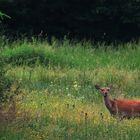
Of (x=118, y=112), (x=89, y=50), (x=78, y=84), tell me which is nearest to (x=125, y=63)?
(x=89, y=50)

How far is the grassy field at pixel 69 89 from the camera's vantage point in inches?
452

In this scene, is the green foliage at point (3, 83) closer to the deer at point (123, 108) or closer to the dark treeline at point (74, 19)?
the deer at point (123, 108)

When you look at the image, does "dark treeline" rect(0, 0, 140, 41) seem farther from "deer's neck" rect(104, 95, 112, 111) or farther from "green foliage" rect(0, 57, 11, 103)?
"green foliage" rect(0, 57, 11, 103)

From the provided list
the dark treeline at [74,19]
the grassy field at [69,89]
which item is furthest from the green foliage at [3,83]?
the dark treeline at [74,19]

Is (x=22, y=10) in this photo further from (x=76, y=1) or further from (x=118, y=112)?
(x=118, y=112)

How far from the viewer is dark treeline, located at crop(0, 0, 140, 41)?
3509 cm

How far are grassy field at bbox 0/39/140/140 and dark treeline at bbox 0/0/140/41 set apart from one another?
8.44 m

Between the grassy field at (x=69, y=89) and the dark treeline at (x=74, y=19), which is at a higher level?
the dark treeline at (x=74, y=19)

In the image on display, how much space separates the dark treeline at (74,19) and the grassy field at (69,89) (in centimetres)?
844

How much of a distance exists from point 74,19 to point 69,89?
19.2 m

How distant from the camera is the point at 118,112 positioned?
13438mm

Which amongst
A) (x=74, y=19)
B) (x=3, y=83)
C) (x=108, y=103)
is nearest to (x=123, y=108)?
(x=108, y=103)

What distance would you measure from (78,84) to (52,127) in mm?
6567

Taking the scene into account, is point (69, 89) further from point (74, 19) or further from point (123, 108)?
point (74, 19)
